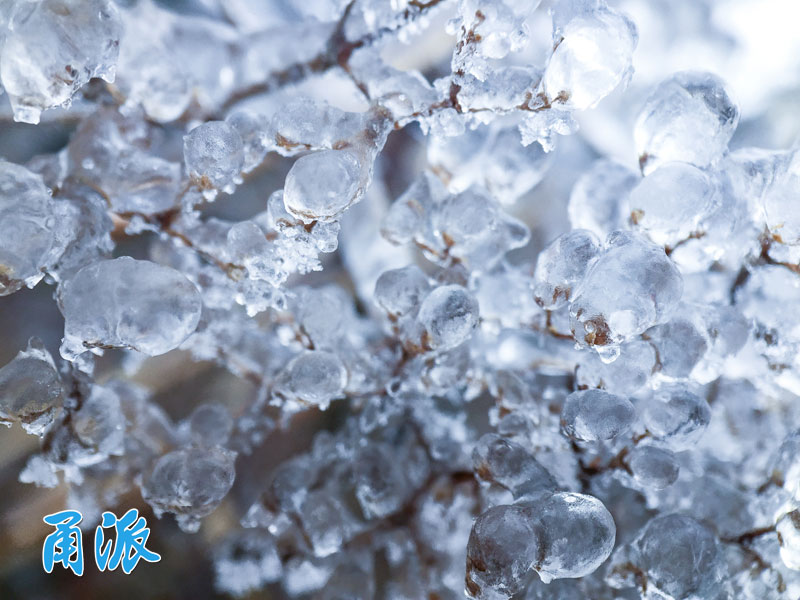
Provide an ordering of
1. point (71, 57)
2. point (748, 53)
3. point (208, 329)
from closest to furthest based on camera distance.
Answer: point (71, 57) → point (208, 329) → point (748, 53)

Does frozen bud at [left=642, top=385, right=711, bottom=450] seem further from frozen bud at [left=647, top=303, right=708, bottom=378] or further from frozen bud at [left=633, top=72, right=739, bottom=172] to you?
frozen bud at [left=633, top=72, right=739, bottom=172]

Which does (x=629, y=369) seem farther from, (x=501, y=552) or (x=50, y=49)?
(x=50, y=49)

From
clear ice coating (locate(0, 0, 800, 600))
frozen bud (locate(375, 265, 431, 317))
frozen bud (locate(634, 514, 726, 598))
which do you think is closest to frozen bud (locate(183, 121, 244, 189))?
clear ice coating (locate(0, 0, 800, 600))

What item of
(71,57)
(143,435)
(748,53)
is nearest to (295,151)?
(71,57)

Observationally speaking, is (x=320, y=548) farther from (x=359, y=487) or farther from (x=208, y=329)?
(x=208, y=329)

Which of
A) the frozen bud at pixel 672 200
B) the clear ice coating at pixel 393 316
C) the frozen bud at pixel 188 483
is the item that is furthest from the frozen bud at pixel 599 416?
the frozen bud at pixel 188 483
